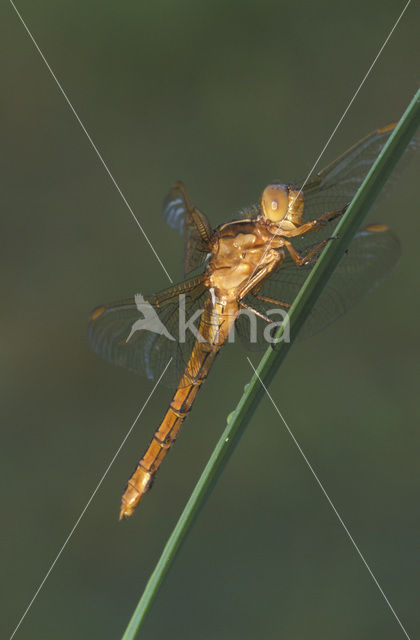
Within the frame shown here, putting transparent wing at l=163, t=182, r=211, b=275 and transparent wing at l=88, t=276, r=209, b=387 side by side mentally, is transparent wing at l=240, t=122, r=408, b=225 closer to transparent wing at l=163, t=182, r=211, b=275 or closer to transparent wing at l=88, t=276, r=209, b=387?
transparent wing at l=163, t=182, r=211, b=275

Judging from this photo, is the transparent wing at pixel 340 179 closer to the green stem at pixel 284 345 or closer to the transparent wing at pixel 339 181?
the transparent wing at pixel 339 181

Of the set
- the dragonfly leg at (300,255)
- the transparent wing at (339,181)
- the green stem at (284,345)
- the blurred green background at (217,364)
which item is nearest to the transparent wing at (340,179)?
the transparent wing at (339,181)

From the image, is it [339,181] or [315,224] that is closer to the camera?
[315,224]

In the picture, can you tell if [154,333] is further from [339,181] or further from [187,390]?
[339,181]

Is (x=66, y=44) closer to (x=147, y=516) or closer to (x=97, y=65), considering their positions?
(x=97, y=65)

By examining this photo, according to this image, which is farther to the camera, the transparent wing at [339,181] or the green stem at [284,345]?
the transparent wing at [339,181]

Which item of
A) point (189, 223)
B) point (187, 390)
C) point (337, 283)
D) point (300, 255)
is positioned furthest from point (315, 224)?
point (187, 390)
